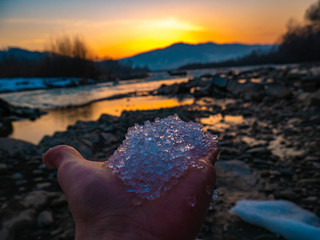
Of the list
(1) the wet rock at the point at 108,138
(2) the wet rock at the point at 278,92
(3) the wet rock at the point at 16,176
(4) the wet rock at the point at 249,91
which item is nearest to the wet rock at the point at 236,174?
(1) the wet rock at the point at 108,138

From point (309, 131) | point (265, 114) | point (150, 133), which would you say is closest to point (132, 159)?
point (150, 133)

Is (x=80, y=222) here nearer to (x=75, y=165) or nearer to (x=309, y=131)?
(x=75, y=165)

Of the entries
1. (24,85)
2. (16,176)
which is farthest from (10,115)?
(24,85)

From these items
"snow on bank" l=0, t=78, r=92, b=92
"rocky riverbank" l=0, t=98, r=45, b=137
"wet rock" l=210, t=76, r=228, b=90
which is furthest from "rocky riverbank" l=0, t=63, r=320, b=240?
"snow on bank" l=0, t=78, r=92, b=92

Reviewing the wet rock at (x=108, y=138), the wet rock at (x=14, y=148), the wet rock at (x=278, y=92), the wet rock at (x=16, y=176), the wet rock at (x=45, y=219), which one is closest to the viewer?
the wet rock at (x=45, y=219)

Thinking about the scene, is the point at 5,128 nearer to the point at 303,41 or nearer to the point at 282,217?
the point at 282,217

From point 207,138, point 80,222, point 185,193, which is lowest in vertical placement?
point 80,222

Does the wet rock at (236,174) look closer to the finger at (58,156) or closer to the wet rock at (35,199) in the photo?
the finger at (58,156)
